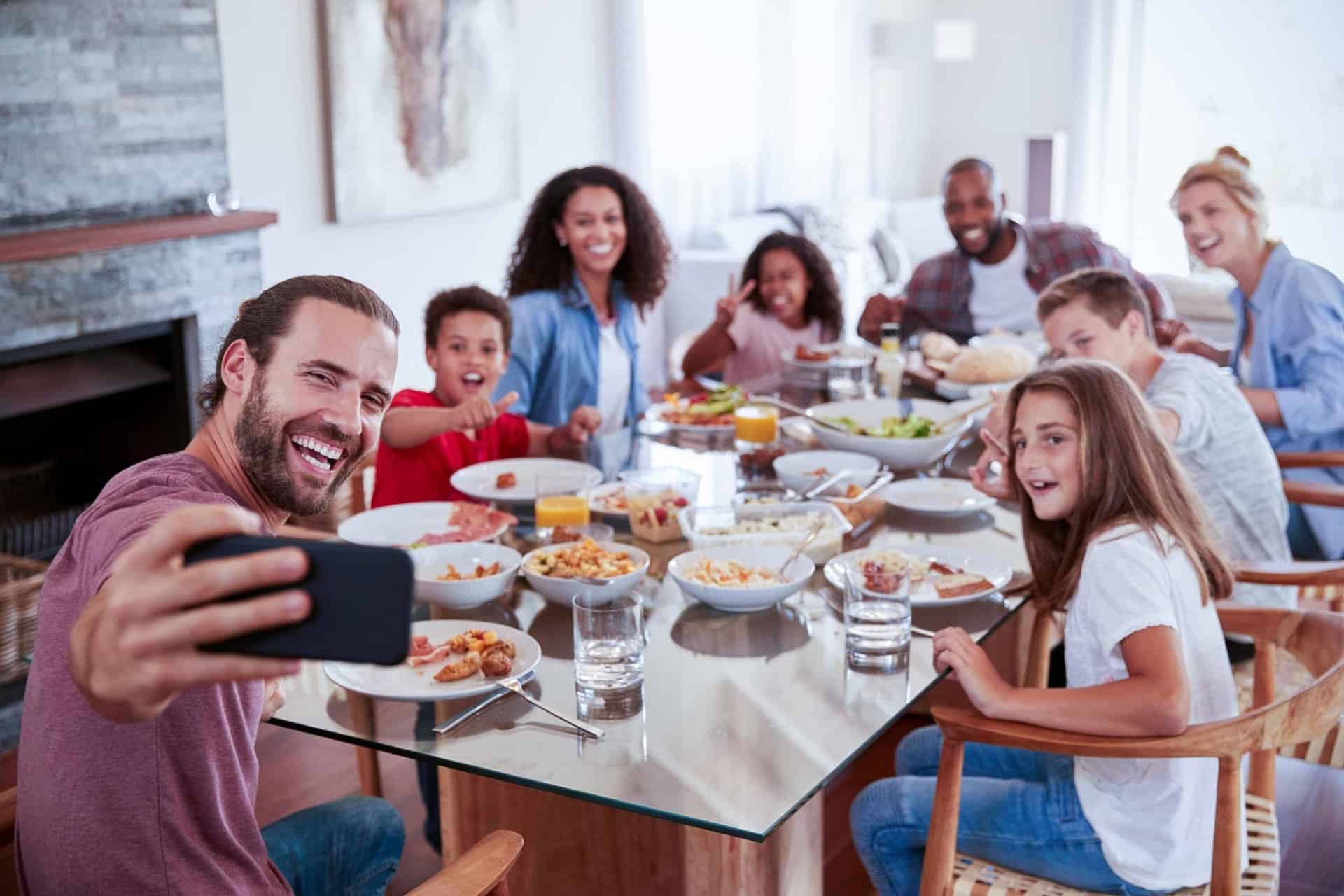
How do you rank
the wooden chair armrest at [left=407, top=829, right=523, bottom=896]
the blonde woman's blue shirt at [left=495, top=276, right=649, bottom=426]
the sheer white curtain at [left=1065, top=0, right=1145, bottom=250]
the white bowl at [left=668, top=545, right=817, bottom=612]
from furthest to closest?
1. the sheer white curtain at [left=1065, top=0, right=1145, bottom=250]
2. the blonde woman's blue shirt at [left=495, top=276, right=649, bottom=426]
3. the white bowl at [left=668, top=545, right=817, bottom=612]
4. the wooden chair armrest at [left=407, top=829, right=523, bottom=896]

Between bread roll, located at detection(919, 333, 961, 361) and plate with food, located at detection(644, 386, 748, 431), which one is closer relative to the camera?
plate with food, located at detection(644, 386, 748, 431)

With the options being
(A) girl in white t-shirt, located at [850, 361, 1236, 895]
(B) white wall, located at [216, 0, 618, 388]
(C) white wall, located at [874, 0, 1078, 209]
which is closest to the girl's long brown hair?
(A) girl in white t-shirt, located at [850, 361, 1236, 895]

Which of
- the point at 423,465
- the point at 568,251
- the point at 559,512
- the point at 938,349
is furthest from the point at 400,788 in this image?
the point at 938,349

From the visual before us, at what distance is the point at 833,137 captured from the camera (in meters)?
8.30

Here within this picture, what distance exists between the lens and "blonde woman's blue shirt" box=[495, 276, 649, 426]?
3119 millimetres

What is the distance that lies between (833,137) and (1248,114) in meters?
4.05

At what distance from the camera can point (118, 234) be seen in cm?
348

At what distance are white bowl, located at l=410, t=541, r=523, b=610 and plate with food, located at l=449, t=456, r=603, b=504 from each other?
0.85ft

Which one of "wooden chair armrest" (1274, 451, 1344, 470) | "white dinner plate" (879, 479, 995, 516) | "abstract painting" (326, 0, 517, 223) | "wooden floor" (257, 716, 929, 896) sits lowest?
"wooden floor" (257, 716, 929, 896)

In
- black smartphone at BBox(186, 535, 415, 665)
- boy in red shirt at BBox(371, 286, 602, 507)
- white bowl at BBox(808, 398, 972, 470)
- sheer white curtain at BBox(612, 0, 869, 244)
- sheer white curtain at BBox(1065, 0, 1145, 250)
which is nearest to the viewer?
black smartphone at BBox(186, 535, 415, 665)

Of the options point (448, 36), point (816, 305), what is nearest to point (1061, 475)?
point (816, 305)

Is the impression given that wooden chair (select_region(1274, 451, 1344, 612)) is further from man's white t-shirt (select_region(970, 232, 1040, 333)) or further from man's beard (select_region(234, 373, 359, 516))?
man's beard (select_region(234, 373, 359, 516))

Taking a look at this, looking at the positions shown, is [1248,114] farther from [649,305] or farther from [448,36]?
[448,36]

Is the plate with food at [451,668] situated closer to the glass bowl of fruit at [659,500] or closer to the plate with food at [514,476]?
the glass bowl of fruit at [659,500]
